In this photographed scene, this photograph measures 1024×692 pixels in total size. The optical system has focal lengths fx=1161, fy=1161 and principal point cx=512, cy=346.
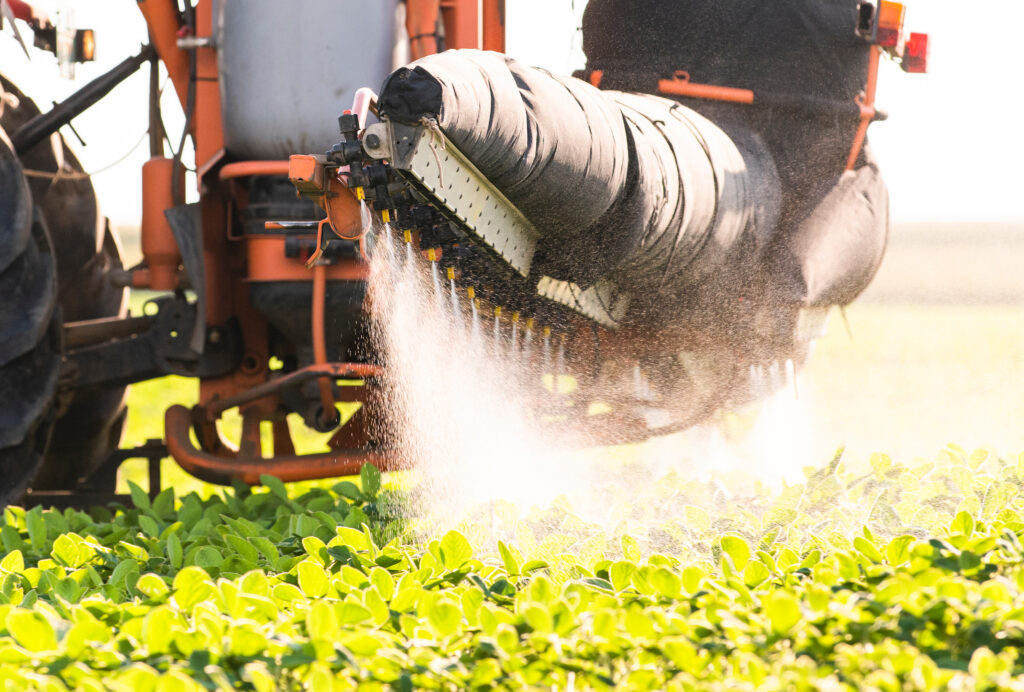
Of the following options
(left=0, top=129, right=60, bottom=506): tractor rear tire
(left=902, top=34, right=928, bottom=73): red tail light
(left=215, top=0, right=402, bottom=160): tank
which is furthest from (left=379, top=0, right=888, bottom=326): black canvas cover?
(left=0, top=129, right=60, bottom=506): tractor rear tire

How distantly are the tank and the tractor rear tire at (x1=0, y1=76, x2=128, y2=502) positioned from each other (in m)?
0.87

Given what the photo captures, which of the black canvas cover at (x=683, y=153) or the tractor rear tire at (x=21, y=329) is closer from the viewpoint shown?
the black canvas cover at (x=683, y=153)

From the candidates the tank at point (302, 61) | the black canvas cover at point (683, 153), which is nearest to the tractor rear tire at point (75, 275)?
the tank at point (302, 61)

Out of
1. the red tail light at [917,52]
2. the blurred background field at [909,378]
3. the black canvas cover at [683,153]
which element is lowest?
the blurred background field at [909,378]

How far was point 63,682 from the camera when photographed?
1530 mm

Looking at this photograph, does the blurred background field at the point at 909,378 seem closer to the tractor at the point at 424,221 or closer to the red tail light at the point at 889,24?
the tractor at the point at 424,221

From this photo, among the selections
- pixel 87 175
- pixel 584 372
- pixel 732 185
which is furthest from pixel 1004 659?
pixel 87 175

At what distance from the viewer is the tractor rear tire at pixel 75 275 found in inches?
141

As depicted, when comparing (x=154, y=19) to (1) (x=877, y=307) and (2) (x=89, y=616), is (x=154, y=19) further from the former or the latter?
(1) (x=877, y=307)

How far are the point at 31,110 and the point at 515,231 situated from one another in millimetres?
1971

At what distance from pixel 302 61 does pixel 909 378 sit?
2.96m

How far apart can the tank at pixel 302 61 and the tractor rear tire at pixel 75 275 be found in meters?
0.87

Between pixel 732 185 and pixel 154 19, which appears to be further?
pixel 154 19

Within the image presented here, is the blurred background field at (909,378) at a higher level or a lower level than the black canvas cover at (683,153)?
lower
